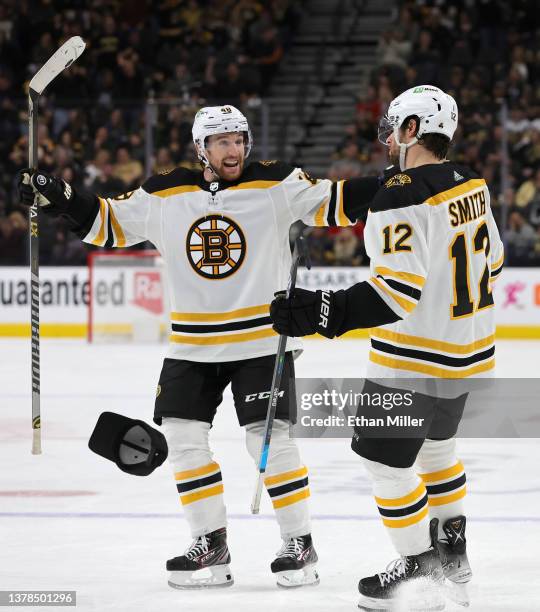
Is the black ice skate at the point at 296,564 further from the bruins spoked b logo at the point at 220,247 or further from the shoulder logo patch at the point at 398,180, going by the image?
the shoulder logo patch at the point at 398,180

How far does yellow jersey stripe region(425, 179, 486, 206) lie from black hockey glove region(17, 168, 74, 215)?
1.16 meters

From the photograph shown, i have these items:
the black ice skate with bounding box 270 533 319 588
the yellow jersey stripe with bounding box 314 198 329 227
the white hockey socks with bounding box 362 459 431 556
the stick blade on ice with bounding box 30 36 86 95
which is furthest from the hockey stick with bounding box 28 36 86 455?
the white hockey socks with bounding box 362 459 431 556

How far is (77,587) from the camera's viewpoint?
11.2 feet

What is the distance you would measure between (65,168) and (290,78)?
3444mm

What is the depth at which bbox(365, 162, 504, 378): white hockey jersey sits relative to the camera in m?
3.03

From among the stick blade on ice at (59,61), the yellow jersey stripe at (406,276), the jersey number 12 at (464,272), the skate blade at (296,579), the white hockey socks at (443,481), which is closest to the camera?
the yellow jersey stripe at (406,276)

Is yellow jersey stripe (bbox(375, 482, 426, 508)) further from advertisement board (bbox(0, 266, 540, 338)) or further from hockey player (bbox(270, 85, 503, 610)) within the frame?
advertisement board (bbox(0, 266, 540, 338))

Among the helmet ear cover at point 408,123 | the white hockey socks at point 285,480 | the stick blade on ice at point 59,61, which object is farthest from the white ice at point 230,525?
the stick blade on ice at point 59,61

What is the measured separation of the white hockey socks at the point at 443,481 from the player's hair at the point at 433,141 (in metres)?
0.72

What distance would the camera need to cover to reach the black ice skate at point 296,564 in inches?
137

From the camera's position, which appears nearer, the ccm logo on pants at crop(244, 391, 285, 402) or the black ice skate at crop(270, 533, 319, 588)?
the black ice skate at crop(270, 533, 319, 588)

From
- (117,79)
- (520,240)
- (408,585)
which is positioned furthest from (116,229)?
(117,79)

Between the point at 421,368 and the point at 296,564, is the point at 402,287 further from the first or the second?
the point at 296,564

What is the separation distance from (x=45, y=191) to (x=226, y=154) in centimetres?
52
